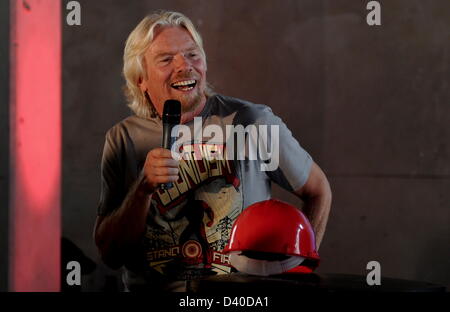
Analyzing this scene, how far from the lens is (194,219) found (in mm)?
3510

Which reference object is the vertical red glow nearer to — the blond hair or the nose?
the blond hair

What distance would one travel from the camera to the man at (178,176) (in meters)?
3.50

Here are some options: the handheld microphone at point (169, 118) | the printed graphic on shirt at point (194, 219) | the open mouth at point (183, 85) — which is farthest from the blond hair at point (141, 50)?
the handheld microphone at point (169, 118)

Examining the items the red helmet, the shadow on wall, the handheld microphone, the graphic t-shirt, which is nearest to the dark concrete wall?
the shadow on wall

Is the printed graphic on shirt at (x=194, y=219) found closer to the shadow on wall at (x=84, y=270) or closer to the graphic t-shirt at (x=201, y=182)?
the graphic t-shirt at (x=201, y=182)

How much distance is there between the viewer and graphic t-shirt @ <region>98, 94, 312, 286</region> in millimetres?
3502

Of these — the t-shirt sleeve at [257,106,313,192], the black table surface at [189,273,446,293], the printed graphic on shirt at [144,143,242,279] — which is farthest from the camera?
the t-shirt sleeve at [257,106,313,192]

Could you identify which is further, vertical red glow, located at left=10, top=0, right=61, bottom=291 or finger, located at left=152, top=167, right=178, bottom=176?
vertical red glow, located at left=10, top=0, right=61, bottom=291

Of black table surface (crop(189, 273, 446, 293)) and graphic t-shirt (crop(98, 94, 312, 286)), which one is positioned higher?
graphic t-shirt (crop(98, 94, 312, 286))

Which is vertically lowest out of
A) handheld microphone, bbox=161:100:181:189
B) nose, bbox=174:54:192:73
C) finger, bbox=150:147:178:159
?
finger, bbox=150:147:178:159

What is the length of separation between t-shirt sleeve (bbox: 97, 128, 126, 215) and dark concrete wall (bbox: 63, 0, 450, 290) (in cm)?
21

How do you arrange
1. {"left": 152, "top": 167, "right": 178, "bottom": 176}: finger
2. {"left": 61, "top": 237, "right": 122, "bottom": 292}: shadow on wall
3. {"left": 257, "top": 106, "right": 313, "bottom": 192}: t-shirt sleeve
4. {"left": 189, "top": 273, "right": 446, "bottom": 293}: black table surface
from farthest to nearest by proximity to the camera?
{"left": 61, "top": 237, "right": 122, "bottom": 292}: shadow on wall < {"left": 257, "top": 106, "right": 313, "bottom": 192}: t-shirt sleeve < {"left": 152, "top": 167, "right": 178, "bottom": 176}: finger < {"left": 189, "top": 273, "right": 446, "bottom": 293}: black table surface

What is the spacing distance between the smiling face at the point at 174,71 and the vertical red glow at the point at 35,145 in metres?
0.51

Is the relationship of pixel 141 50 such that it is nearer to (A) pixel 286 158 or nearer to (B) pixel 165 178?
(B) pixel 165 178
